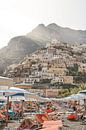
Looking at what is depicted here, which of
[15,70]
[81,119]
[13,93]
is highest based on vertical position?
[15,70]

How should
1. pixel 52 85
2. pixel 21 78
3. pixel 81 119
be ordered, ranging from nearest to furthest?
1. pixel 81 119
2. pixel 52 85
3. pixel 21 78

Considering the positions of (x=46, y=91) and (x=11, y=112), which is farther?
(x=46, y=91)

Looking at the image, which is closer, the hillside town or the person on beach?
the person on beach

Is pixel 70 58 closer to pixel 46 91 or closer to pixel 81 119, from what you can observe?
pixel 46 91

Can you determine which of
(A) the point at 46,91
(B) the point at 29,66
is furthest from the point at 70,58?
(A) the point at 46,91

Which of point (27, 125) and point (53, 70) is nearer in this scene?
point (27, 125)

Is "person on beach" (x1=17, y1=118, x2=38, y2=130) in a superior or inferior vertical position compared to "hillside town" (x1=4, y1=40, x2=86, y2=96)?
inferior

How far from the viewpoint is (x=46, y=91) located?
108m

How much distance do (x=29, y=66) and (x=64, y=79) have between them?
24.0 metres

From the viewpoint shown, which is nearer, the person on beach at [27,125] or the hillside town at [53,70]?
the person on beach at [27,125]

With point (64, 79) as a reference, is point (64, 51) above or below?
above

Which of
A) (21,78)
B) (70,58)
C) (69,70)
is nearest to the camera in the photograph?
(21,78)

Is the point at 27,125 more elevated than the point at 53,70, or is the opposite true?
the point at 53,70

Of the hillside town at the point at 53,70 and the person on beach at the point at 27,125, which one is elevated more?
the hillside town at the point at 53,70
